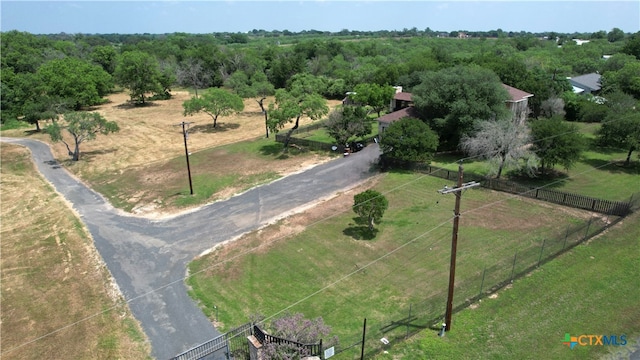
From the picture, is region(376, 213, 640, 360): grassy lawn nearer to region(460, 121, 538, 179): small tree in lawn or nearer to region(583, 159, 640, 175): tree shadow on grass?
region(460, 121, 538, 179): small tree in lawn

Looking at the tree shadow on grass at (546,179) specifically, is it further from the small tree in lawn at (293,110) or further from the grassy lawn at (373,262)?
the small tree in lawn at (293,110)

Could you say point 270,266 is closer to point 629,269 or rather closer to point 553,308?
point 553,308

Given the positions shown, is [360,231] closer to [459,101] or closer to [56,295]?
[56,295]

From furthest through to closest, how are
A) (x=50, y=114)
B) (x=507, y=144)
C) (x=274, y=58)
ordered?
(x=274, y=58) < (x=50, y=114) < (x=507, y=144)

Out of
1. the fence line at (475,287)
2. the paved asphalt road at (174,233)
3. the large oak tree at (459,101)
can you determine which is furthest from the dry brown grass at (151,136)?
the fence line at (475,287)

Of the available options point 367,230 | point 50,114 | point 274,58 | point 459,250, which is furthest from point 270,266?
point 274,58

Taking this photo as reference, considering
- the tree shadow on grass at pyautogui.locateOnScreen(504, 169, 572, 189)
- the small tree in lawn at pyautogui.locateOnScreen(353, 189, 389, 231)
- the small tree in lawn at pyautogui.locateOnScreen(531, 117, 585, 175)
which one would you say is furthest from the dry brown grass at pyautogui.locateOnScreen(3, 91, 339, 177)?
the small tree in lawn at pyautogui.locateOnScreen(531, 117, 585, 175)
